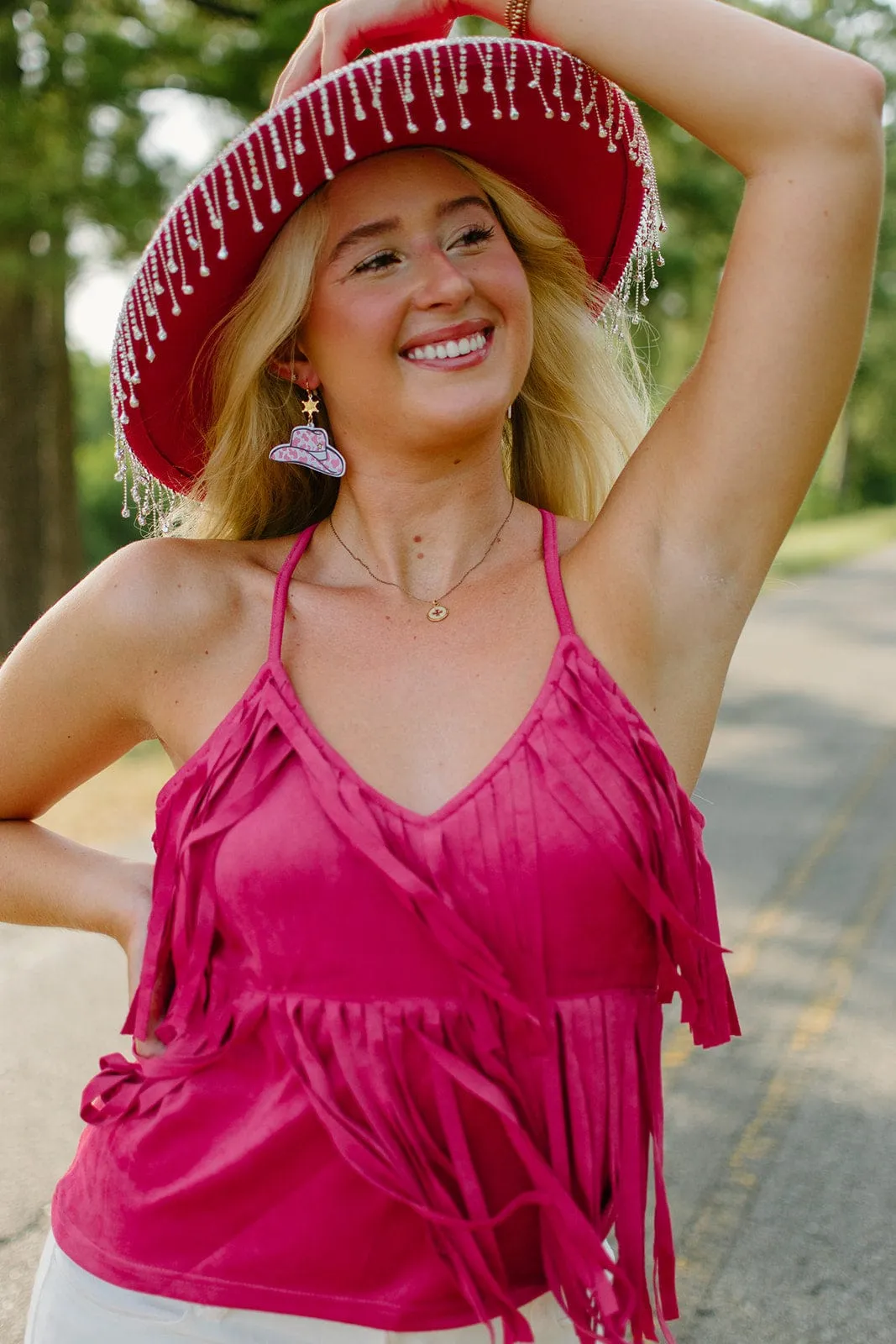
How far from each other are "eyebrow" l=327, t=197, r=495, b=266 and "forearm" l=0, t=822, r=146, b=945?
2.80ft

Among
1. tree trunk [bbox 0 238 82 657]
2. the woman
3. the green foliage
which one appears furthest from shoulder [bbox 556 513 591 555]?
tree trunk [bbox 0 238 82 657]

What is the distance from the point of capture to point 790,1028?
13.8ft

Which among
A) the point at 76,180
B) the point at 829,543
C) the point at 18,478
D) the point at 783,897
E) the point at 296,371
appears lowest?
the point at 829,543

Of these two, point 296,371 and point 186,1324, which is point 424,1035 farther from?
point 296,371

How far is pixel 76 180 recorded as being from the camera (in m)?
8.86

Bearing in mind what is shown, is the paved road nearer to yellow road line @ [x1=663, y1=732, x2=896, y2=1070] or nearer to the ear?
yellow road line @ [x1=663, y1=732, x2=896, y2=1070]

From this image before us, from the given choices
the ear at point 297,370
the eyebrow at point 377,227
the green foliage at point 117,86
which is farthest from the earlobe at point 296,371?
the green foliage at point 117,86

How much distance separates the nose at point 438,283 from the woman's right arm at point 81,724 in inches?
A: 18.2

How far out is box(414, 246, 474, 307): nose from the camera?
185cm

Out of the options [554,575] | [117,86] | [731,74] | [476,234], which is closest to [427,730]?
[554,575]

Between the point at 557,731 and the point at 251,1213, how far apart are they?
0.65 metres

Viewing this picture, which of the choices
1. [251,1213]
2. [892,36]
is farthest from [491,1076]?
[892,36]

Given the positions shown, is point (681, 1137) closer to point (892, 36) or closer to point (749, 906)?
point (749, 906)

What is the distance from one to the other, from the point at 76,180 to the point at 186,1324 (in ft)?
27.3
